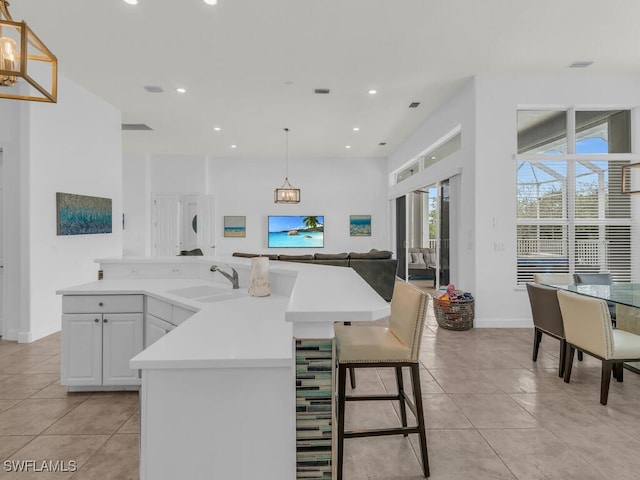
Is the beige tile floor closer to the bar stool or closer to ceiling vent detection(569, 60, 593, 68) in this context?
the bar stool

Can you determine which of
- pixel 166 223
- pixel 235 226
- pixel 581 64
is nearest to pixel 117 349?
pixel 581 64

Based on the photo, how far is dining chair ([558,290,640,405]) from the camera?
2441 mm

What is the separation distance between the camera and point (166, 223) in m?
8.75

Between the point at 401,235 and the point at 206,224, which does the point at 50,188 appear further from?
the point at 401,235

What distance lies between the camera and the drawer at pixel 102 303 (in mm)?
2674

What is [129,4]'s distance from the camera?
9.77 feet

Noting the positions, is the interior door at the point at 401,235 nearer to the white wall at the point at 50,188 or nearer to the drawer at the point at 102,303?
the white wall at the point at 50,188

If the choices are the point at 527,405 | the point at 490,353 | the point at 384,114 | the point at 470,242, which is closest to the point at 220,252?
the point at 384,114

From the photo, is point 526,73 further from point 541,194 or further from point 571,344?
point 571,344

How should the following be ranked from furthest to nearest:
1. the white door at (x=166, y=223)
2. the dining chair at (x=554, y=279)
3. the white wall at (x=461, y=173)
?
1. the white door at (x=166, y=223)
2. the white wall at (x=461, y=173)
3. the dining chair at (x=554, y=279)

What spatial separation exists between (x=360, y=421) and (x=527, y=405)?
1.19 m

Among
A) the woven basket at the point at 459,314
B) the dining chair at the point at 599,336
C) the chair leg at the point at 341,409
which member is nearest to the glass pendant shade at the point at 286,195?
the woven basket at the point at 459,314

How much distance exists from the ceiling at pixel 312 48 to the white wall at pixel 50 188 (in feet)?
1.18

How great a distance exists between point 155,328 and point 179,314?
1.30 feet
